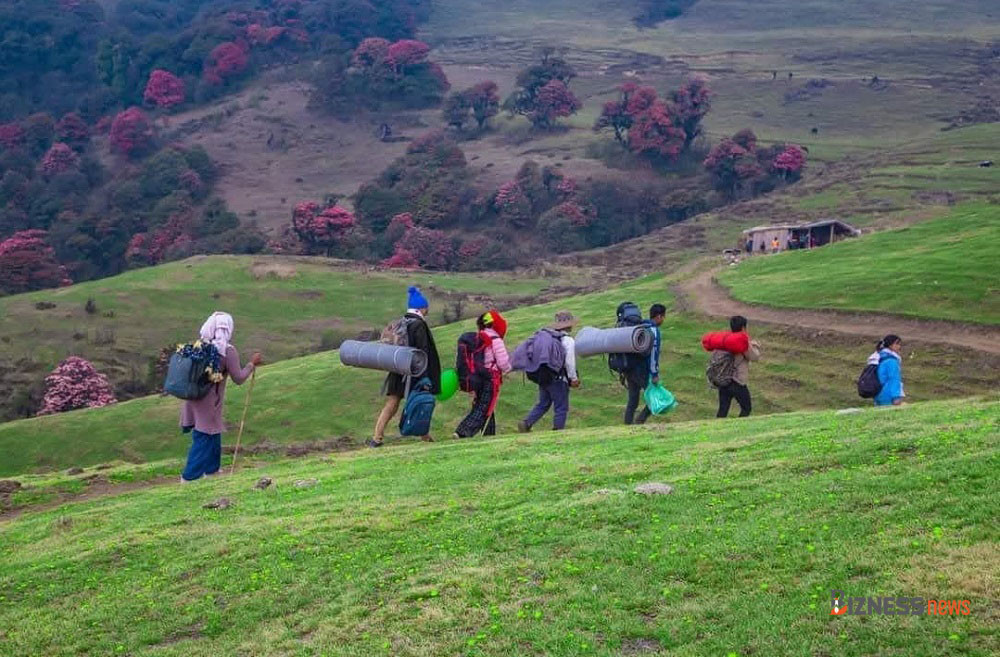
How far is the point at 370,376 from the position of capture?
33844 mm

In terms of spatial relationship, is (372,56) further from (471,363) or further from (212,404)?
(212,404)

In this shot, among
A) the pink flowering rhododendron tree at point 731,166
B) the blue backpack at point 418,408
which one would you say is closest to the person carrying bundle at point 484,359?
the blue backpack at point 418,408

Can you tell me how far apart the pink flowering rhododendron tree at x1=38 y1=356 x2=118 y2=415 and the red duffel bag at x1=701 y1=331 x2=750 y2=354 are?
25548mm

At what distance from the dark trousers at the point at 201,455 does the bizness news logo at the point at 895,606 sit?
11374 millimetres

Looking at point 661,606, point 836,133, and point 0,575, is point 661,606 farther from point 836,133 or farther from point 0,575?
point 836,133

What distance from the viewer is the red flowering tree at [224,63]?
119 meters

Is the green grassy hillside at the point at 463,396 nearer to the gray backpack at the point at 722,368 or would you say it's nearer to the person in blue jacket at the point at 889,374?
the person in blue jacket at the point at 889,374

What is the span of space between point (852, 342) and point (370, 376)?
13.5 meters

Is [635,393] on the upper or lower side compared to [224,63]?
lower

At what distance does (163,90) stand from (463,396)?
96.8 m

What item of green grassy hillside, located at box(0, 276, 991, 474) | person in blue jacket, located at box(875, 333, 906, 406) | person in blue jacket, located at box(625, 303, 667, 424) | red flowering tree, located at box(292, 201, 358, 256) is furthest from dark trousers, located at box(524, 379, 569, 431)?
red flowering tree, located at box(292, 201, 358, 256)

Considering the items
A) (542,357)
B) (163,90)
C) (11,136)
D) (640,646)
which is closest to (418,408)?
(542,357)

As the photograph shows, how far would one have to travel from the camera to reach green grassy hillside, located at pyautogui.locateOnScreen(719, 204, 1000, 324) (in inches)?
1121

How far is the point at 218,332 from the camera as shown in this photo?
56.6 feet
